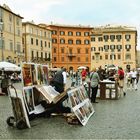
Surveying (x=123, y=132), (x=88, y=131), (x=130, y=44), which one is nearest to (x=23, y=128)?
(x=88, y=131)

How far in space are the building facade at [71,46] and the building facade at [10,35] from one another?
42295 millimetres

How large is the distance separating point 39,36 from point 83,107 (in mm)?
109446

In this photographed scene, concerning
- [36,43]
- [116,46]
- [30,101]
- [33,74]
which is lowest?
[30,101]

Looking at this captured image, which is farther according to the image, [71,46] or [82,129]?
[71,46]

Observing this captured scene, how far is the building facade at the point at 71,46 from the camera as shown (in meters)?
139

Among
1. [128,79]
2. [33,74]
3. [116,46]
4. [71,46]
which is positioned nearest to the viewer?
[33,74]

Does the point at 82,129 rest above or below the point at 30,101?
below

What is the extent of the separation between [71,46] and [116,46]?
14411mm

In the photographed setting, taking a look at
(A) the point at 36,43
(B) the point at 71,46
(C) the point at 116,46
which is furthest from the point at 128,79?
(B) the point at 71,46

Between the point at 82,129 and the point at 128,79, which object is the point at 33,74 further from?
the point at 128,79

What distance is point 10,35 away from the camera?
90.8 m

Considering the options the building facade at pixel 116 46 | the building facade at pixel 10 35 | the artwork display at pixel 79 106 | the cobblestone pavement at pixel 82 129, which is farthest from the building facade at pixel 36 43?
the cobblestone pavement at pixel 82 129

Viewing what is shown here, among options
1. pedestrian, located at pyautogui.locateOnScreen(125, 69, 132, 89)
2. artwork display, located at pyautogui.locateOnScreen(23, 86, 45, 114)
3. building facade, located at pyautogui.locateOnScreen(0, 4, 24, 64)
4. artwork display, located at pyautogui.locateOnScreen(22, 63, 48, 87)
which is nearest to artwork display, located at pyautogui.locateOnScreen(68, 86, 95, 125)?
artwork display, located at pyautogui.locateOnScreen(23, 86, 45, 114)

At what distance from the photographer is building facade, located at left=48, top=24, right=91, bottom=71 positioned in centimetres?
13888
